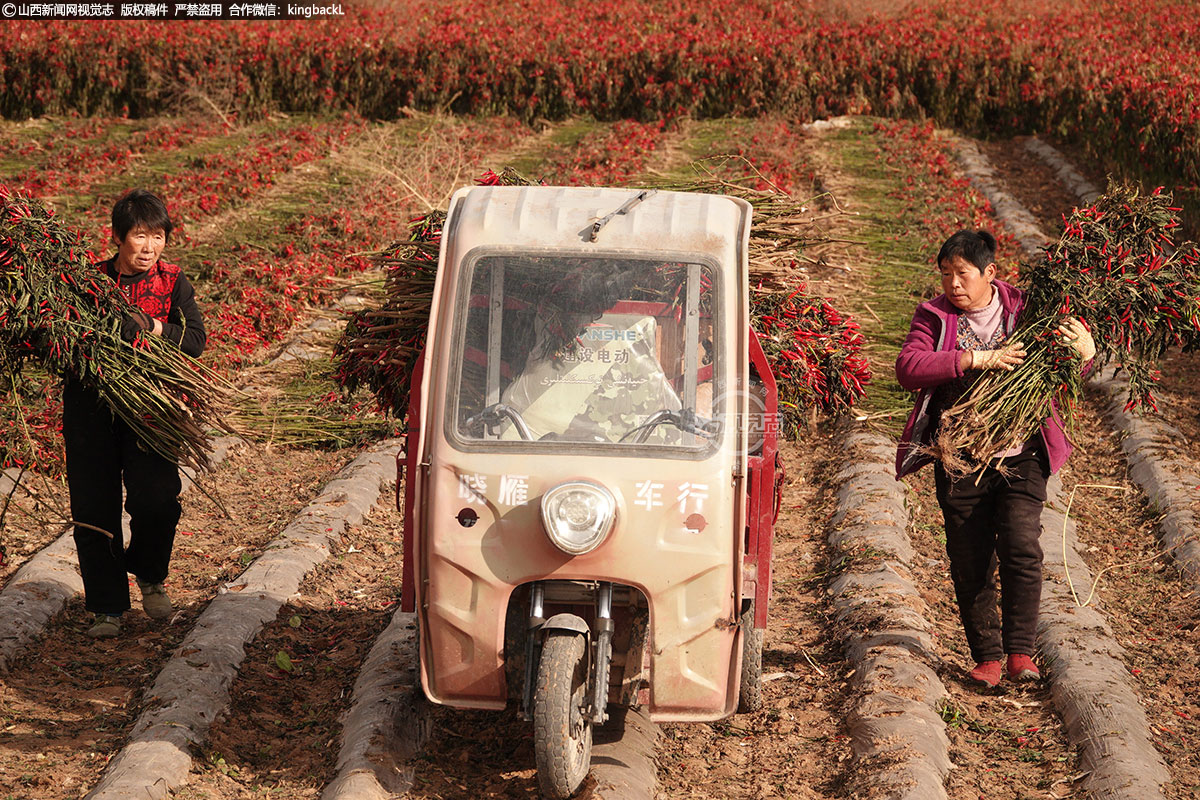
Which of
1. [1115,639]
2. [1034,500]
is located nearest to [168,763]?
[1034,500]

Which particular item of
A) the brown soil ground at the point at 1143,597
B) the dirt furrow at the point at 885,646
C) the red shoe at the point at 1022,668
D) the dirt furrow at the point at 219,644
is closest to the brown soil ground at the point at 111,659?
the dirt furrow at the point at 219,644

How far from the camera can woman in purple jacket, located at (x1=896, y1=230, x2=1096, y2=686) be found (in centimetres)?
505

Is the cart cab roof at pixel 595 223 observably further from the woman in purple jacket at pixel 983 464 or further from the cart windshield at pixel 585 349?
the woman in purple jacket at pixel 983 464

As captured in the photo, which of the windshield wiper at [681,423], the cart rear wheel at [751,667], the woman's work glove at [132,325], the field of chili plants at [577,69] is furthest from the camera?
the field of chili plants at [577,69]

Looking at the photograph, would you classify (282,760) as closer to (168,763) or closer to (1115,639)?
(168,763)

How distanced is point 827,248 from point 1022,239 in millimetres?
2917

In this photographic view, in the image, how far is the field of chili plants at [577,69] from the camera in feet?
66.5

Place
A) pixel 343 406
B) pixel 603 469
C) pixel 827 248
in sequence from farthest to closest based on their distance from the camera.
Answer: pixel 827 248
pixel 343 406
pixel 603 469

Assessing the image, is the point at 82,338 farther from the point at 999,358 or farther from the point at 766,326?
the point at 999,358

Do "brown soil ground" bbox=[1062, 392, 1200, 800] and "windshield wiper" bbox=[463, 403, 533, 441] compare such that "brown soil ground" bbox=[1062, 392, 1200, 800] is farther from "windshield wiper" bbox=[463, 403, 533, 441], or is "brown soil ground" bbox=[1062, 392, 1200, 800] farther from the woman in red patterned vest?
the woman in red patterned vest

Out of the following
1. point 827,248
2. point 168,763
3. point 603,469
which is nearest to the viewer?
point 603,469

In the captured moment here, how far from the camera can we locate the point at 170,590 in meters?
6.31

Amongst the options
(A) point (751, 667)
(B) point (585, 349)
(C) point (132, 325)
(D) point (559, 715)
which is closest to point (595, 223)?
(B) point (585, 349)

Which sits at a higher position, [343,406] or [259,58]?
[259,58]
